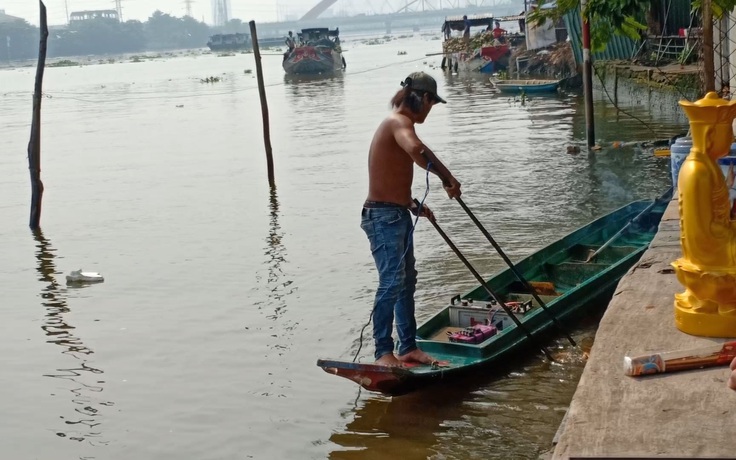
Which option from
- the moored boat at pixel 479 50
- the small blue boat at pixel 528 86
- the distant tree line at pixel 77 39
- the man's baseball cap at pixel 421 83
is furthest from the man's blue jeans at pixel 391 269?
the distant tree line at pixel 77 39

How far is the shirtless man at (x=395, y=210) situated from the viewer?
20.5 feet

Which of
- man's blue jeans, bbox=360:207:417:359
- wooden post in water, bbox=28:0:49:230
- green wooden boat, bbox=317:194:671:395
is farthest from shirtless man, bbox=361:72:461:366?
wooden post in water, bbox=28:0:49:230

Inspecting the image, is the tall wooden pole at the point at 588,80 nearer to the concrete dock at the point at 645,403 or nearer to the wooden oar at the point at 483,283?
the wooden oar at the point at 483,283

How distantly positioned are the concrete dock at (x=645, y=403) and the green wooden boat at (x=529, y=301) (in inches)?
65.7

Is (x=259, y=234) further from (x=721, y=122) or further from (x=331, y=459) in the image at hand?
(x=721, y=122)

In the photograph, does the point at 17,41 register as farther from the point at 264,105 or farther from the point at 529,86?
the point at 264,105

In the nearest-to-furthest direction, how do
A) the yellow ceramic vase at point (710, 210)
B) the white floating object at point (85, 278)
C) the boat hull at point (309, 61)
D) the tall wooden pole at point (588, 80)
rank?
the yellow ceramic vase at point (710, 210) → the white floating object at point (85, 278) → the tall wooden pole at point (588, 80) → the boat hull at point (309, 61)

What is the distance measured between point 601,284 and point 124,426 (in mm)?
3946

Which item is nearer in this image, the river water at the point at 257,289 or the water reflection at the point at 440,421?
the water reflection at the point at 440,421

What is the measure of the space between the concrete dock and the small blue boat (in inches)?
1117

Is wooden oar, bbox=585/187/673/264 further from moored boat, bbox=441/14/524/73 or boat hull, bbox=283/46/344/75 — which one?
boat hull, bbox=283/46/344/75

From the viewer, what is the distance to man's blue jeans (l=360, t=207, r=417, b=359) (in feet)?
21.0

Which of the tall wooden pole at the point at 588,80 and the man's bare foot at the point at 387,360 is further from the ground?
the tall wooden pole at the point at 588,80

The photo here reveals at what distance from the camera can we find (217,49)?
161000mm
